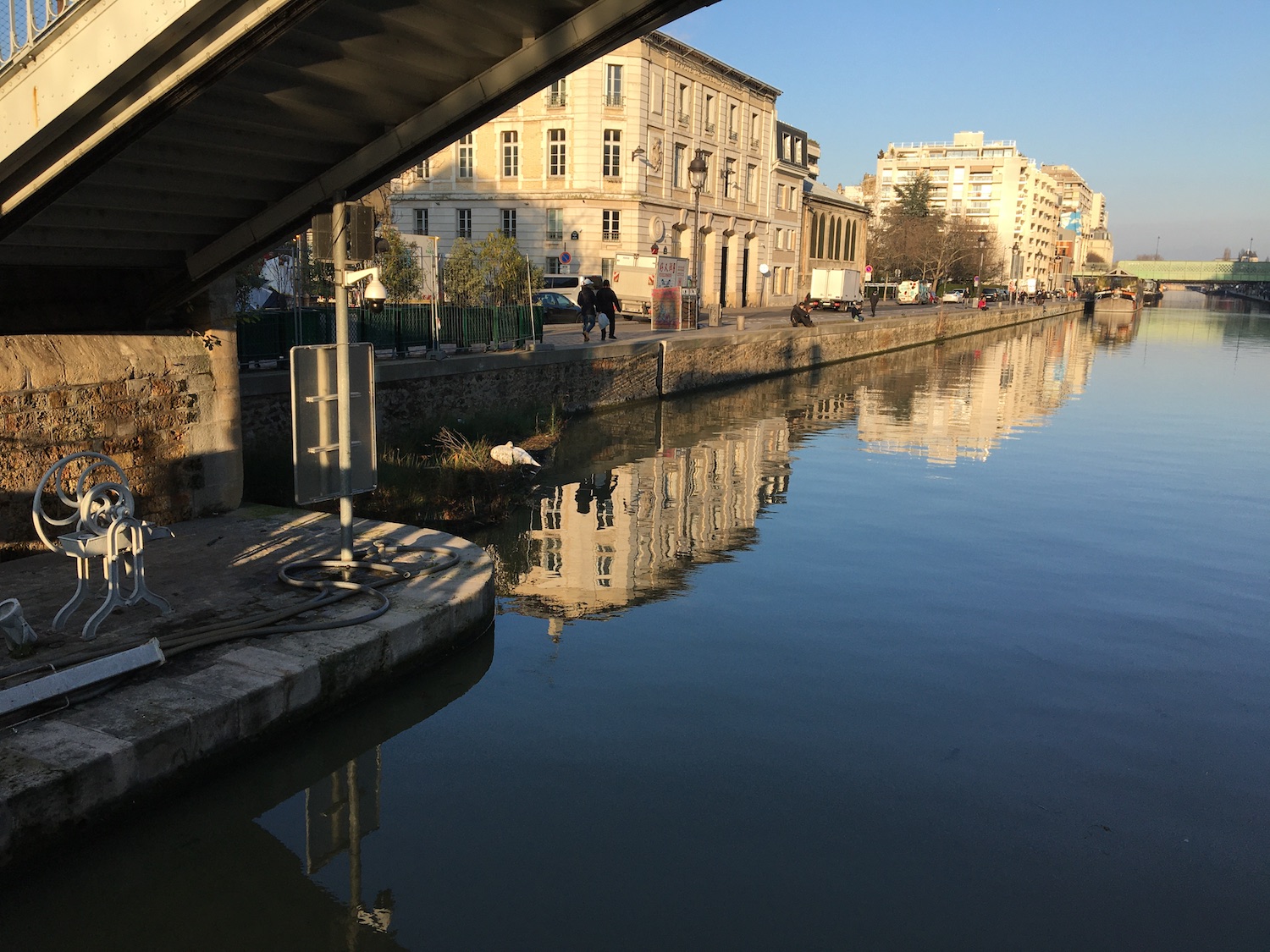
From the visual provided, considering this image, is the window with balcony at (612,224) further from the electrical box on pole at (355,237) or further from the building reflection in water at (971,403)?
the electrical box on pole at (355,237)

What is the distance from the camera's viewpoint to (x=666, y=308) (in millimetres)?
29609

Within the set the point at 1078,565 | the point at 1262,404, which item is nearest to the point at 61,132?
the point at 1078,565

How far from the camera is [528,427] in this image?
1684cm

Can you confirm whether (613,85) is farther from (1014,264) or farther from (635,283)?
(1014,264)

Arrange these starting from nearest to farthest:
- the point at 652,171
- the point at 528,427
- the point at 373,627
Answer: the point at 373,627 < the point at 528,427 < the point at 652,171

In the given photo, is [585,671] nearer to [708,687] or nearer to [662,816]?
[708,687]

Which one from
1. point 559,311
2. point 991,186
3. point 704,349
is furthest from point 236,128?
point 991,186

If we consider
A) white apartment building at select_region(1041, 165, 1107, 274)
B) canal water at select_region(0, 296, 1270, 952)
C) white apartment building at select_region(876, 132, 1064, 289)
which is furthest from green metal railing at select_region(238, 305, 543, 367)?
white apartment building at select_region(1041, 165, 1107, 274)

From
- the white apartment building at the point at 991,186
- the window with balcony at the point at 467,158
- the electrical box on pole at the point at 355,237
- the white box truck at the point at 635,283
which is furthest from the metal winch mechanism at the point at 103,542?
the white apartment building at the point at 991,186

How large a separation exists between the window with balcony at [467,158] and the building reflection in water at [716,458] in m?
19.5

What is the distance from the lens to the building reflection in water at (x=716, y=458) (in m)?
10.4

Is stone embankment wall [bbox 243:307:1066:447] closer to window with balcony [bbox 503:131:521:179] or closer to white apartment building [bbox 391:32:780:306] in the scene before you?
white apartment building [bbox 391:32:780:306]

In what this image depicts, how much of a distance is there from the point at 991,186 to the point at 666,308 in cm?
12426

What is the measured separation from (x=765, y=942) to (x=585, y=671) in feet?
10.9
